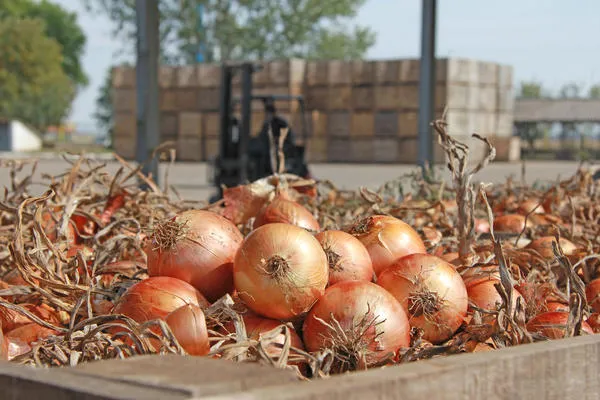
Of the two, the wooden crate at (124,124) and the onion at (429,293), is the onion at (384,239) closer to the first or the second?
the onion at (429,293)

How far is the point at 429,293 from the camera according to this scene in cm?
197

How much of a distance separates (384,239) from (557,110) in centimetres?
4326

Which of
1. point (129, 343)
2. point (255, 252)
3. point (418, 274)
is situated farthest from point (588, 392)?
point (129, 343)

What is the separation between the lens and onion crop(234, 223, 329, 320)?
1846 millimetres

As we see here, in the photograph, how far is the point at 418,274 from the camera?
2008 millimetres

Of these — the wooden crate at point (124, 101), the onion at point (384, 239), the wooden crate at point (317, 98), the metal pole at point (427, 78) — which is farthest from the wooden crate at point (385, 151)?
the onion at point (384, 239)

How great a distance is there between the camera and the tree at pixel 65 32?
83812mm

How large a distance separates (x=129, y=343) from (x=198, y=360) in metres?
0.46

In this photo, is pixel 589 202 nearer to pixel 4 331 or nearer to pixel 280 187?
pixel 280 187

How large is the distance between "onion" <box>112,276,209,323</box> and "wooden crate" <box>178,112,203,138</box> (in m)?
24.9

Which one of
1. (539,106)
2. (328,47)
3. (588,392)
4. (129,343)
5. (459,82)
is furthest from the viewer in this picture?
(328,47)

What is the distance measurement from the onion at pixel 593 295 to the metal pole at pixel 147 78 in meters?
5.04

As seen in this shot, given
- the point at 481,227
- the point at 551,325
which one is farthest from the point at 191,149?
the point at 551,325

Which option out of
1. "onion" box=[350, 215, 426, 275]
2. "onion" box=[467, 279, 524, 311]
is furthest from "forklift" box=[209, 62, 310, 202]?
"onion" box=[467, 279, 524, 311]
